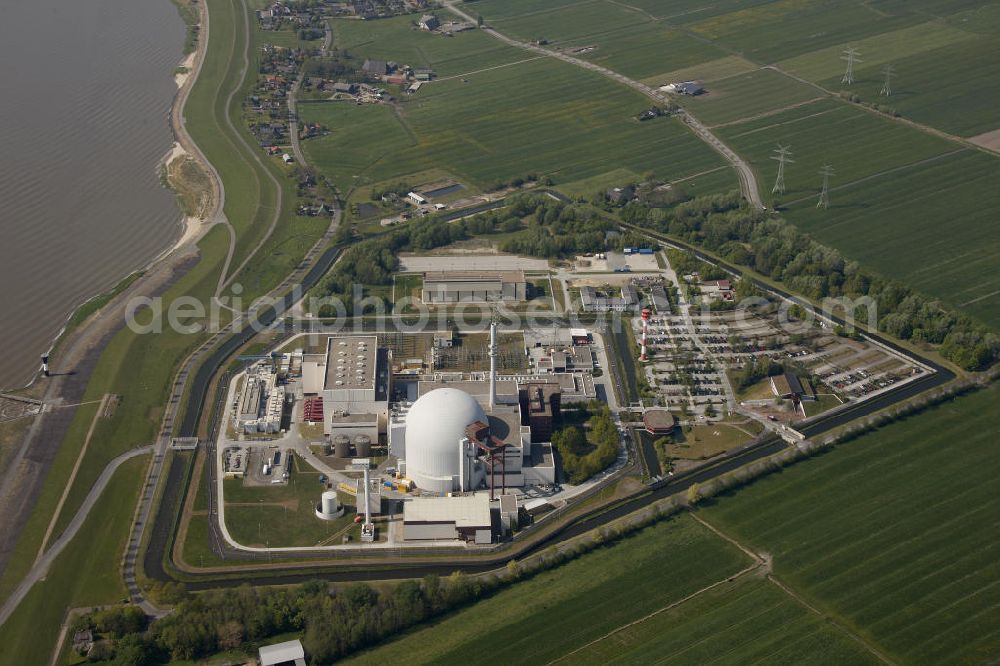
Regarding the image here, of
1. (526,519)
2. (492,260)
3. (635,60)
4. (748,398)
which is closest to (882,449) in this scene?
(748,398)

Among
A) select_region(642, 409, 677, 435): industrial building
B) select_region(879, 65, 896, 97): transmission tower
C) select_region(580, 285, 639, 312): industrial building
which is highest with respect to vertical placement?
select_region(879, 65, 896, 97): transmission tower

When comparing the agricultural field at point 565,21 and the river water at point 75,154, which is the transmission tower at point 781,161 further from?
the river water at point 75,154

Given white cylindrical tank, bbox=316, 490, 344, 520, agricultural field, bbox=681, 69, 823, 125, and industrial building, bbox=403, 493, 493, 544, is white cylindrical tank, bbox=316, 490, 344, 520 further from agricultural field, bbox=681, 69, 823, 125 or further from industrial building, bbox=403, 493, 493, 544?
agricultural field, bbox=681, 69, 823, 125

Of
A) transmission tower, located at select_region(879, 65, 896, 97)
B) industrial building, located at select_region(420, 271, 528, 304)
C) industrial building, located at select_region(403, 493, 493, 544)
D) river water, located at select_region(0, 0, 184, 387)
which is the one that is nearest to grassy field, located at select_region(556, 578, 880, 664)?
industrial building, located at select_region(403, 493, 493, 544)

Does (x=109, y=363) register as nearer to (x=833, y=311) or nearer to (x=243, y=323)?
(x=243, y=323)

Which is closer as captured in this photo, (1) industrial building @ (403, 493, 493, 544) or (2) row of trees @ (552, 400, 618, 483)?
(1) industrial building @ (403, 493, 493, 544)

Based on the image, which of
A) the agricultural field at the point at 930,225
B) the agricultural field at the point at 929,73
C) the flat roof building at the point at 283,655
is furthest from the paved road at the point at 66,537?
the agricultural field at the point at 929,73

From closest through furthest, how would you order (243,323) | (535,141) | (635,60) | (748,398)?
(748,398)
(243,323)
(535,141)
(635,60)
